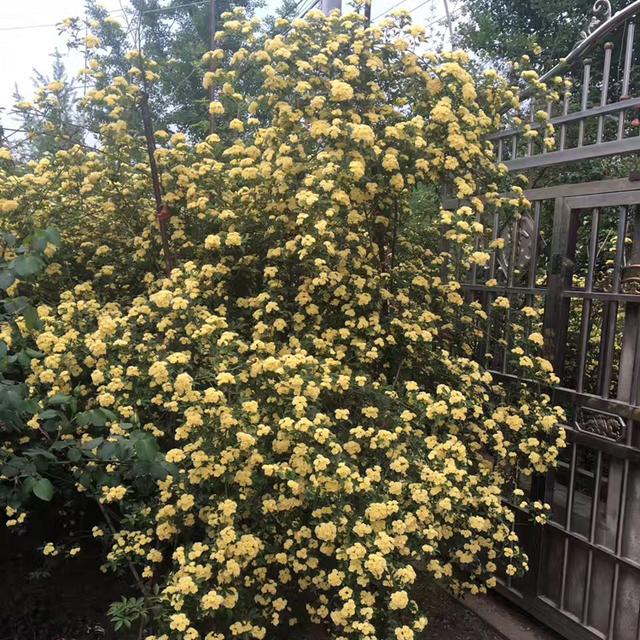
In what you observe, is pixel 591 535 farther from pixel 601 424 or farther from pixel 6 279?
pixel 6 279

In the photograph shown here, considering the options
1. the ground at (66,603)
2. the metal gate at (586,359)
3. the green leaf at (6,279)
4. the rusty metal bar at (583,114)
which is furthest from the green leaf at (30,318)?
the rusty metal bar at (583,114)

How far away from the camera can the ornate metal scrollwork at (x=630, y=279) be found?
251cm

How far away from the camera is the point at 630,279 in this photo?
8.32ft

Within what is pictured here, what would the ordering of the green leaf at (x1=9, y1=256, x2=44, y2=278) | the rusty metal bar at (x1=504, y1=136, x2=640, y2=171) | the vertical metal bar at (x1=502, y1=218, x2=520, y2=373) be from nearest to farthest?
the green leaf at (x1=9, y1=256, x2=44, y2=278), the rusty metal bar at (x1=504, y1=136, x2=640, y2=171), the vertical metal bar at (x1=502, y1=218, x2=520, y2=373)

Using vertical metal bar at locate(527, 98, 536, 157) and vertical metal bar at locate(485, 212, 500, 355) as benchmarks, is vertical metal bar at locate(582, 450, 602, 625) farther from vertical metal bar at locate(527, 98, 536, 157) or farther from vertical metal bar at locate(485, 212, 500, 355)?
vertical metal bar at locate(527, 98, 536, 157)

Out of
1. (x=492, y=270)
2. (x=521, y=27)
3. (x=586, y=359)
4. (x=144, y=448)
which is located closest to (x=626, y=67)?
(x=492, y=270)

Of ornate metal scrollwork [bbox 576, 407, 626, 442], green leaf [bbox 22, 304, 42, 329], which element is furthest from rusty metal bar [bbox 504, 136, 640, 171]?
green leaf [bbox 22, 304, 42, 329]

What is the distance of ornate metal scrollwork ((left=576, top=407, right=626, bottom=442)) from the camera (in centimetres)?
254

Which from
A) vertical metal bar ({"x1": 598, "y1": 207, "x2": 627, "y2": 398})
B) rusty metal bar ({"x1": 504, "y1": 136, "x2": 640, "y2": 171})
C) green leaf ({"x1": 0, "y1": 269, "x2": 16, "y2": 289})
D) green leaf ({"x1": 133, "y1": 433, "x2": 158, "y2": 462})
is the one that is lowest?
green leaf ({"x1": 133, "y1": 433, "x2": 158, "y2": 462})

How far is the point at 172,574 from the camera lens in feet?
6.87

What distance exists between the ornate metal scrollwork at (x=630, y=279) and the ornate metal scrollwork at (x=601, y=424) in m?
0.54

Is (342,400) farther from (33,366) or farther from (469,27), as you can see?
(469,27)

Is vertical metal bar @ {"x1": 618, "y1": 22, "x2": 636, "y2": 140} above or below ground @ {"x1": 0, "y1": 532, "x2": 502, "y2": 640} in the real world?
above

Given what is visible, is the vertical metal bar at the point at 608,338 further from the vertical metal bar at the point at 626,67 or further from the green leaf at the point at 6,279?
the green leaf at the point at 6,279
